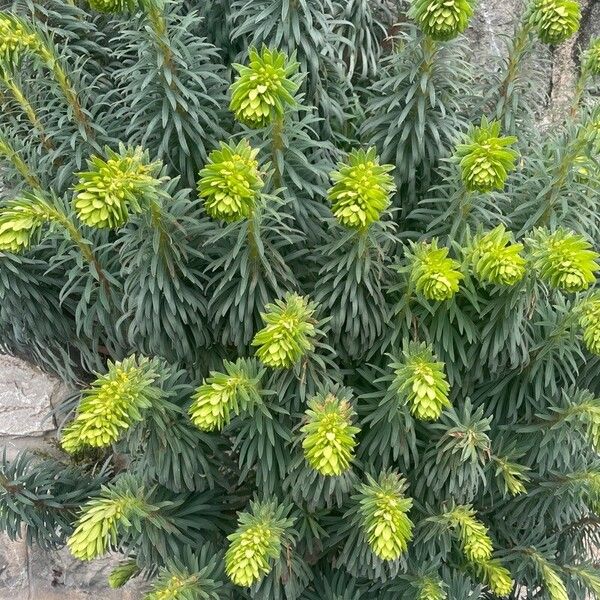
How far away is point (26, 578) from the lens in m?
2.21

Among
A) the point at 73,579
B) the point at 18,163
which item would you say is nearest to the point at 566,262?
Result: the point at 18,163

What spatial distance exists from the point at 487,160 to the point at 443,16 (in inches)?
9.5

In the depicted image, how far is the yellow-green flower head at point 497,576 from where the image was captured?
140 centimetres

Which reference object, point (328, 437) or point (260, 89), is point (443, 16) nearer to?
point (260, 89)

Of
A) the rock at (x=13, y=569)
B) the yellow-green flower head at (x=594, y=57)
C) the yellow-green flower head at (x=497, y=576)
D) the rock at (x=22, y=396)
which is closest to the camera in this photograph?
the yellow-green flower head at (x=594, y=57)

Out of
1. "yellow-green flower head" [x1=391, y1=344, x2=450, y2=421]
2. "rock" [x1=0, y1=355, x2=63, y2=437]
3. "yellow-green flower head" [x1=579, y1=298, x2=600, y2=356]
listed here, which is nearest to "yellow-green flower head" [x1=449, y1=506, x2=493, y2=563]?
"yellow-green flower head" [x1=391, y1=344, x2=450, y2=421]

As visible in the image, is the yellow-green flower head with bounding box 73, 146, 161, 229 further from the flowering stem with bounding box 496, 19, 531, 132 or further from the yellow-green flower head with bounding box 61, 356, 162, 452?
the flowering stem with bounding box 496, 19, 531, 132

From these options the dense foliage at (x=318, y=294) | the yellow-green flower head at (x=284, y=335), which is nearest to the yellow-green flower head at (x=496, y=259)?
the dense foliage at (x=318, y=294)

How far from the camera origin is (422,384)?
1168 mm

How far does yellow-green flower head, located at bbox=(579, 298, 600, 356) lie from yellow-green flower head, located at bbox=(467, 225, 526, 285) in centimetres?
14

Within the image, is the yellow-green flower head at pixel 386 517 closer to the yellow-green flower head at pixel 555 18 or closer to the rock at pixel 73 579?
the yellow-green flower head at pixel 555 18

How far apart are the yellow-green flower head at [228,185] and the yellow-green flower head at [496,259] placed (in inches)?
16.4

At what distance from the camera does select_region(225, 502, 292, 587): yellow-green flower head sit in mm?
1176

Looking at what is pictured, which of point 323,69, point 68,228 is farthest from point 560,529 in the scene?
point 68,228
